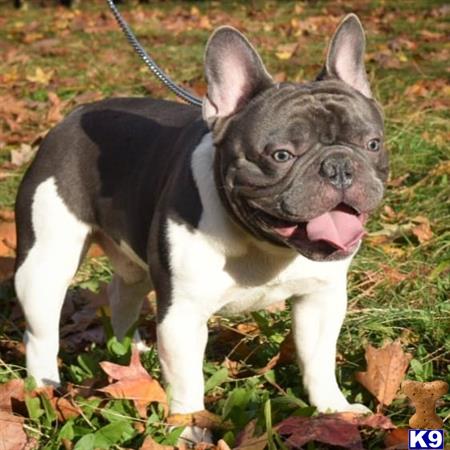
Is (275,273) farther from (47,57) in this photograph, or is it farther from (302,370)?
(47,57)

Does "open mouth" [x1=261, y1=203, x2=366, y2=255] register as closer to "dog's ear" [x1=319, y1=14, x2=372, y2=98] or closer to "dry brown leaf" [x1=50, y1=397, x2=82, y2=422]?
"dog's ear" [x1=319, y1=14, x2=372, y2=98]

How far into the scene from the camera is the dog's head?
252cm

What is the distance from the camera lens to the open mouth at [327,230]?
2543mm

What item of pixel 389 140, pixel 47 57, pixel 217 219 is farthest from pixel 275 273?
pixel 47 57

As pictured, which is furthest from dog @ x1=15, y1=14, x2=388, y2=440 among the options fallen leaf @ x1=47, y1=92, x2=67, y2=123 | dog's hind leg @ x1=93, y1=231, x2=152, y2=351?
fallen leaf @ x1=47, y1=92, x2=67, y2=123

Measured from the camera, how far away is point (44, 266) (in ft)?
10.7

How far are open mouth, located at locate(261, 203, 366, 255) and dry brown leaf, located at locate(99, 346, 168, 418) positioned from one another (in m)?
0.65

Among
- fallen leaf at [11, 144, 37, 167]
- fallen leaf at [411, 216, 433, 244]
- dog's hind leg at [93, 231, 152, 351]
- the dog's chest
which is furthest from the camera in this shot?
fallen leaf at [11, 144, 37, 167]

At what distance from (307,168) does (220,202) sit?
0.35 m

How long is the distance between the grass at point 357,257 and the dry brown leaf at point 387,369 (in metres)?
0.06

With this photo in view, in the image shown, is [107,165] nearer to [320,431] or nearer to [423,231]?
[320,431]

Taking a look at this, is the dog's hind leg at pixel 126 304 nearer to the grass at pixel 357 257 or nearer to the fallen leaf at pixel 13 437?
the grass at pixel 357 257

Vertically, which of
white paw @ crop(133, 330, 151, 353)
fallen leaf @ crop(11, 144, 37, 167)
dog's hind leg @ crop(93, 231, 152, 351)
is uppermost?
dog's hind leg @ crop(93, 231, 152, 351)

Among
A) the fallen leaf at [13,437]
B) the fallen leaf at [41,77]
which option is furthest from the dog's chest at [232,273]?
the fallen leaf at [41,77]
